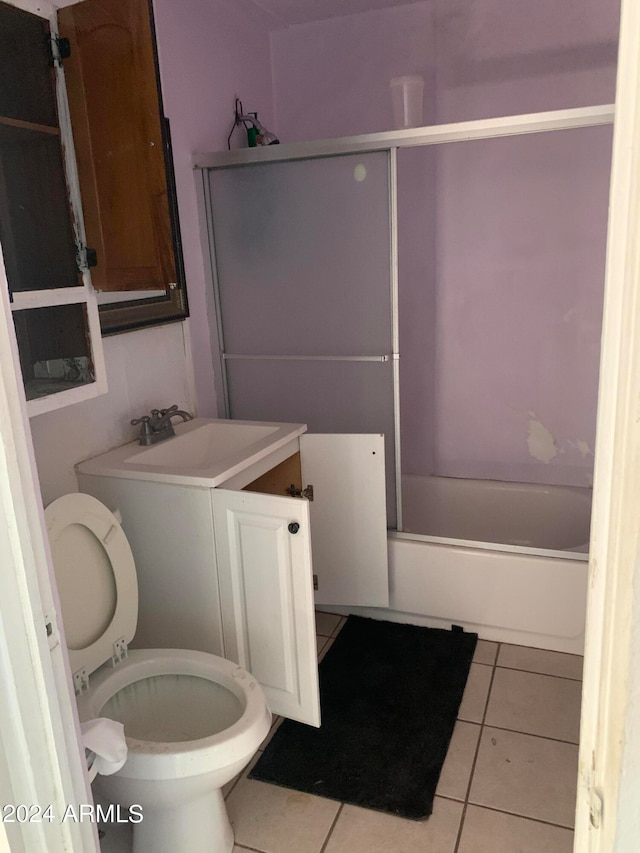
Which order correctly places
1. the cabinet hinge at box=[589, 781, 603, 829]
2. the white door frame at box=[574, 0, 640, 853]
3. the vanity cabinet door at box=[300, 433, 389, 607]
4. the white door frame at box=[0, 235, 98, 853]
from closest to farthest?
the white door frame at box=[574, 0, 640, 853] → the cabinet hinge at box=[589, 781, 603, 829] → the white door frame at box=[0, 235, 98, 853] → the vanity cabinet door at box=[300, 433, 389, 607]

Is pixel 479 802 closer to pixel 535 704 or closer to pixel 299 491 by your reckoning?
pixel 535 704

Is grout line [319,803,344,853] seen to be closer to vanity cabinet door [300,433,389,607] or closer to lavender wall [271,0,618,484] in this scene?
vanity cabinet door [300,433,389,607]

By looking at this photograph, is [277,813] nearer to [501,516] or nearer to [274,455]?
[274,455]

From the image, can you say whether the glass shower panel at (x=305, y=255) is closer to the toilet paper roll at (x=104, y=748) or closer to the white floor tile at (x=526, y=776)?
the white floor tile at (x=526, y=776)

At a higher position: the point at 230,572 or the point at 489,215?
the point at 489,215

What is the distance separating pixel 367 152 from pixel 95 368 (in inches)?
49.2

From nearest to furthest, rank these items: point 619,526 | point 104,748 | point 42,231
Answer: point 619,526 < point 104,748 < point 42,231

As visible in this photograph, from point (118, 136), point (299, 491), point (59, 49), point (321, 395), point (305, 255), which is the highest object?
point (59, 49)

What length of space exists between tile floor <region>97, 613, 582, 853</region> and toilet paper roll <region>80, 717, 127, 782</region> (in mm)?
588

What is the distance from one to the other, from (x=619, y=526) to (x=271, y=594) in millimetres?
1368

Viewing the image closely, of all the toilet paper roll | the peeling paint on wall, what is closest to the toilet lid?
the toilet paper roll

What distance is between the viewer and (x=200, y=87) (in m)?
2.54

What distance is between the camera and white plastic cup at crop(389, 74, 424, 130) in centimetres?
239

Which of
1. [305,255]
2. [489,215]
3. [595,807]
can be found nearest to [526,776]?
[595,807]
